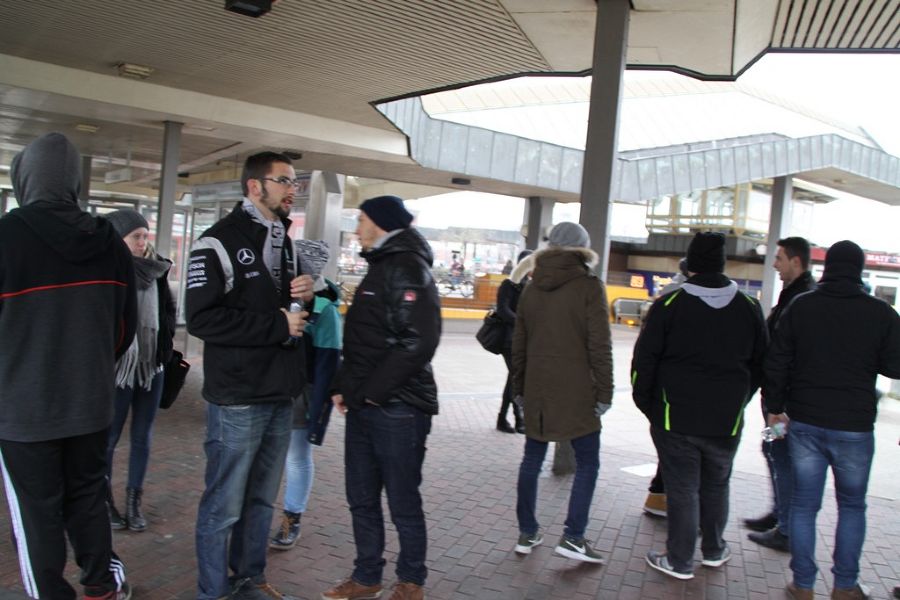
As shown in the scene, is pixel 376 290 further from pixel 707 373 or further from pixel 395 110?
pixel 395 110

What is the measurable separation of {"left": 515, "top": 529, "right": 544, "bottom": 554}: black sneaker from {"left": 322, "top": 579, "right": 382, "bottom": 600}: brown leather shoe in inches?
41.0

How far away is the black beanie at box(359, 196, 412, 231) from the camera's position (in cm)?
331

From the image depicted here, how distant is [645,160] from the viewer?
1686 centimetres

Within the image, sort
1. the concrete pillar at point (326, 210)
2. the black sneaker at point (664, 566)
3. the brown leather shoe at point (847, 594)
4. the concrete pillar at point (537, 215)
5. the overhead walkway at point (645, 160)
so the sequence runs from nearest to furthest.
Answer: the brown leather shoe at point (847, 594)
the black sneaker at point (664, 566)
the overhead walkway at point (645, 160)
the concrete pillar at point (326, 210)
the concrete pillar at point (537, 215)

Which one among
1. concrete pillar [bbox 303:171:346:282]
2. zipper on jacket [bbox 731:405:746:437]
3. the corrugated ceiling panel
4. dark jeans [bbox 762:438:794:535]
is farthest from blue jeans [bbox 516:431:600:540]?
concrete pillar [bbox 303:171:346:282]

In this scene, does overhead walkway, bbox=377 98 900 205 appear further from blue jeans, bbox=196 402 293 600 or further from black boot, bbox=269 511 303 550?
blue jeans, bbox=196 402 293 600

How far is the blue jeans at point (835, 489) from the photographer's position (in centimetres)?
354

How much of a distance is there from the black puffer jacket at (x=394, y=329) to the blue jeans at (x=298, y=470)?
874mm

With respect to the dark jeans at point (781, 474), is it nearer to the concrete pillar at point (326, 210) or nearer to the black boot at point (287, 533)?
the black boot at point (287, 533)

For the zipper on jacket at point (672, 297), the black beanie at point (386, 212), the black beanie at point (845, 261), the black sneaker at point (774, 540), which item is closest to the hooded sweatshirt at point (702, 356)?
the zipper on jacket at point (672, 297)

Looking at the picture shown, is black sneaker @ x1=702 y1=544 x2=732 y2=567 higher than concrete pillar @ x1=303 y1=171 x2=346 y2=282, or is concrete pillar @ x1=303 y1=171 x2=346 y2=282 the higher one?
concrete pillar @ x1=303 y1=171 x2=346 y2=282

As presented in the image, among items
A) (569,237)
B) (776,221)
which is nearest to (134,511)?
(569,237)

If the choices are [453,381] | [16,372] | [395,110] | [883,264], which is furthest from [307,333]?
[883,264]

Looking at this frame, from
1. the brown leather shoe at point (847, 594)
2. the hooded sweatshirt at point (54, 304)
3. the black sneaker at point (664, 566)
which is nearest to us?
the hooded sweatshirt at point (54, 304)
